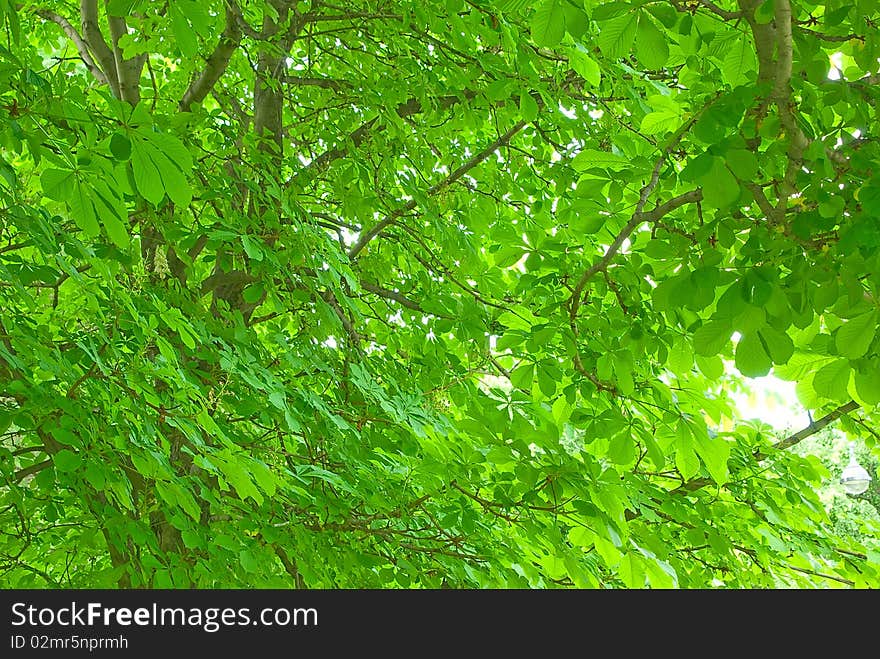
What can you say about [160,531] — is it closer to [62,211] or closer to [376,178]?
[62,211]

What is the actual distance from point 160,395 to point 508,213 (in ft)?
7.61

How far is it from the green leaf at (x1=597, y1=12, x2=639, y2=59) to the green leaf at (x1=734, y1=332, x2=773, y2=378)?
1.91 ft

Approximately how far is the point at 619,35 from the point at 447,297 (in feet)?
5.94

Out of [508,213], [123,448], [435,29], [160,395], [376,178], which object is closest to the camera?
[123,448]

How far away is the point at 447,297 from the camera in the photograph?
3182mm

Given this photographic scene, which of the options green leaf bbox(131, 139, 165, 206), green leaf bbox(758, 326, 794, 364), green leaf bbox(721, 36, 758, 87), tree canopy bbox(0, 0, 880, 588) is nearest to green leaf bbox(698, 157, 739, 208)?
tree canopy bbox(0, 0, 880, 588)

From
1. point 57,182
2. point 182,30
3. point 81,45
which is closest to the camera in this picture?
point 57,182

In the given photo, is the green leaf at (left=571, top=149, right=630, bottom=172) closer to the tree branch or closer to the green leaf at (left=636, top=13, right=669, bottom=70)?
the green leaf at (left=636, top=13, right=669, bottom=70)

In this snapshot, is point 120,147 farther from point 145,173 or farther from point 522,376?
point 522,376

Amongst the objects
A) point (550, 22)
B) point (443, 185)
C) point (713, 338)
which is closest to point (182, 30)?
point (550, 22)

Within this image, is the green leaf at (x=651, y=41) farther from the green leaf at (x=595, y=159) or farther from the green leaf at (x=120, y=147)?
the green leaf at (x=120, y=147)

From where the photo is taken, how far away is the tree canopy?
1408mm
